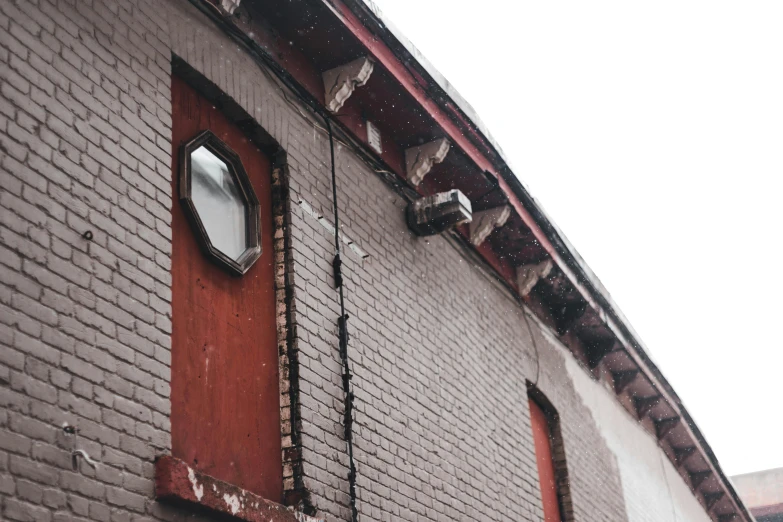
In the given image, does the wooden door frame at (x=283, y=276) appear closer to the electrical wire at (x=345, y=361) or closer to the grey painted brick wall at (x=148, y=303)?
the grey painted brick wall at (x=148, y=303)

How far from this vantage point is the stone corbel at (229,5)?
7.08m

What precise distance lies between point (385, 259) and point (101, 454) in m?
3.80

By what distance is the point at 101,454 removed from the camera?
193 inches

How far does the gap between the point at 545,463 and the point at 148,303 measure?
6.20 metres

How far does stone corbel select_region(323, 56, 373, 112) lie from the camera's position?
812cm

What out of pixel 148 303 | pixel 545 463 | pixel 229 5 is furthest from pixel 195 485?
pixel 545 463

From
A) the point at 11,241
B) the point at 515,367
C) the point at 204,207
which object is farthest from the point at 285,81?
the point at 515,367

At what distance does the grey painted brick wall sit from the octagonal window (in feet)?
1.06

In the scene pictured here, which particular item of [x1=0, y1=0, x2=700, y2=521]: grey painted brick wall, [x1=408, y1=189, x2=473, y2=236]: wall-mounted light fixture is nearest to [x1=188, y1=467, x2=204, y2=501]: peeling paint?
[x1=0, y1=0, x2=700, y2=521]: grey painted brick wall

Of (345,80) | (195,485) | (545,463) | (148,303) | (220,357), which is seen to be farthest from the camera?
(545,463)

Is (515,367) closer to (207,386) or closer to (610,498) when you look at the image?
(610,498)

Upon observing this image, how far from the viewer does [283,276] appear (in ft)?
23.2

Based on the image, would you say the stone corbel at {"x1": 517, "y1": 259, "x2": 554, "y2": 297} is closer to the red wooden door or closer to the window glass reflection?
the red wooden door

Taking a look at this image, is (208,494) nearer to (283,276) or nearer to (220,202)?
(283,276)
